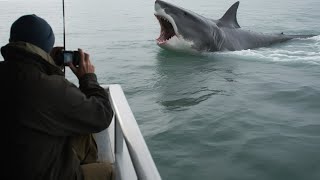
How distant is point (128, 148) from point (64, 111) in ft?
1.51

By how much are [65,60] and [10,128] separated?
72cm

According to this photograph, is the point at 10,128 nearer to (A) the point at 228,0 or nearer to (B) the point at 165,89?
(B) the point at 165,89

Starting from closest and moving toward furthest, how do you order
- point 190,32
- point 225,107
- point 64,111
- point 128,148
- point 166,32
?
1. point 64,111
2. point 128,148
3. point 225,107
4. point 190,32
5. point 166,32

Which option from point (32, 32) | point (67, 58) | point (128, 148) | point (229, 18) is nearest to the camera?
point (32, 32)

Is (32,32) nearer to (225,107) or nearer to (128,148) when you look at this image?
(128,148)

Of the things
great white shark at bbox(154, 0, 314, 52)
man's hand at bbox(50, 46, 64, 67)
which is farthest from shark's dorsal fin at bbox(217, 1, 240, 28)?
man's hand at bbox(50, 46, 64, 67)

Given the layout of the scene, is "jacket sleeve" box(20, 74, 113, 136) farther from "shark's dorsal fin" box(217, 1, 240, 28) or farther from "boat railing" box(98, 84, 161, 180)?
"shark's dorsal fin" box(217, 1, 240, 28)

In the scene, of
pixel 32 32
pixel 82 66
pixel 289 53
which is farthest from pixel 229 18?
pixel 32 32

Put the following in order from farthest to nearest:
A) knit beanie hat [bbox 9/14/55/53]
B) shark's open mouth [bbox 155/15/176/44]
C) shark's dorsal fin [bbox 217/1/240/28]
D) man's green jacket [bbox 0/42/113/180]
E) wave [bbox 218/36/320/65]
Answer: shark's dorsal fin [bbox 217/1/240/28], shark's open mouth [bbox 155/15/176/44], wave [bbox 218/36/320/65], knit beanie hat [bbox 9/14/55/53], man's green jacket [bbox 0/42/113/180]

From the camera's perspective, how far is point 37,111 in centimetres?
212

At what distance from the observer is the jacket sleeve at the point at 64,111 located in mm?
2123

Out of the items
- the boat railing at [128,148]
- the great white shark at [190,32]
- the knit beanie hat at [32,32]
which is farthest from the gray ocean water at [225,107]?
the knit beanie hat at [32,32]

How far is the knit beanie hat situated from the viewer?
2.34 meters

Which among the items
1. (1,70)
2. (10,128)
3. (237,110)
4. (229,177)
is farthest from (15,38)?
(237,110)
